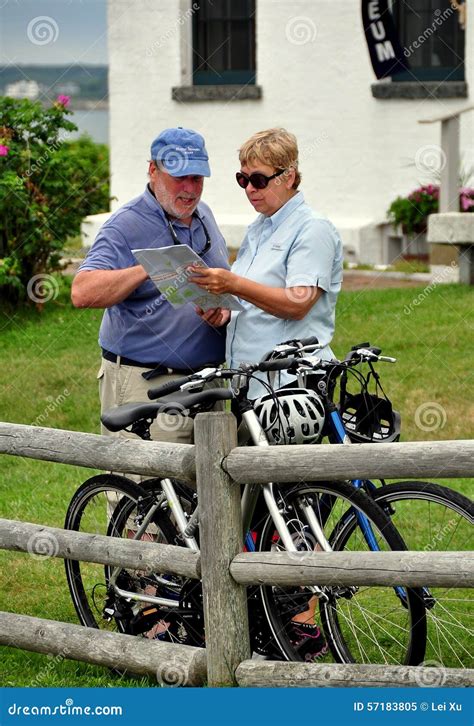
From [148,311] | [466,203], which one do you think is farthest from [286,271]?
[466,203]

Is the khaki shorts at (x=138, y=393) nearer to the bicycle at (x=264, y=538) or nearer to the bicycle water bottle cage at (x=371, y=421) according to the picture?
the bicycle at (x=264, y=538)

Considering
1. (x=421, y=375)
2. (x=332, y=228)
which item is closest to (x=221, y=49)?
(x=421, y=375)

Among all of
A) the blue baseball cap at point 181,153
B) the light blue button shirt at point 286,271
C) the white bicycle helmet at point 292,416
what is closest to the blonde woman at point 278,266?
the light blue button shirt at point 286,271

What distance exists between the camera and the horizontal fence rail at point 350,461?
14.2ft

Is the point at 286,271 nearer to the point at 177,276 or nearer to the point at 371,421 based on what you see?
the point at 177,276

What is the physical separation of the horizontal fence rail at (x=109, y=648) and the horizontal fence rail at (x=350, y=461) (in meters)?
0.68

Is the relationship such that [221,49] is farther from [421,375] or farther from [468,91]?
[421,375]

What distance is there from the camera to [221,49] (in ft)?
48.2

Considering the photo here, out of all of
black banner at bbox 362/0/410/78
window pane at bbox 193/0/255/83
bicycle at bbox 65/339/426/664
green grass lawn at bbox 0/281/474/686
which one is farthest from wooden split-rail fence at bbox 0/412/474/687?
window pane at bbox 193/0/255/83

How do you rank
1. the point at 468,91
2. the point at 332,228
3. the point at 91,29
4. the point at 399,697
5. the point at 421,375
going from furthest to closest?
the point at 91,29, the point at 468,91, the point at 421,375, the point at 332,228, the point at 399,697

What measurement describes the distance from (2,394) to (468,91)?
19.5 feet

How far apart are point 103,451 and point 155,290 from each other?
673 millimetres

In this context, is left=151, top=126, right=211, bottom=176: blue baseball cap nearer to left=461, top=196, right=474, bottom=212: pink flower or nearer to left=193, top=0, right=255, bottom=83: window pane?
left=461, top=196, right=474, bottom=212: pink flower

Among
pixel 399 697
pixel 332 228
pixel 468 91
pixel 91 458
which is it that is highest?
pixel 468 91
